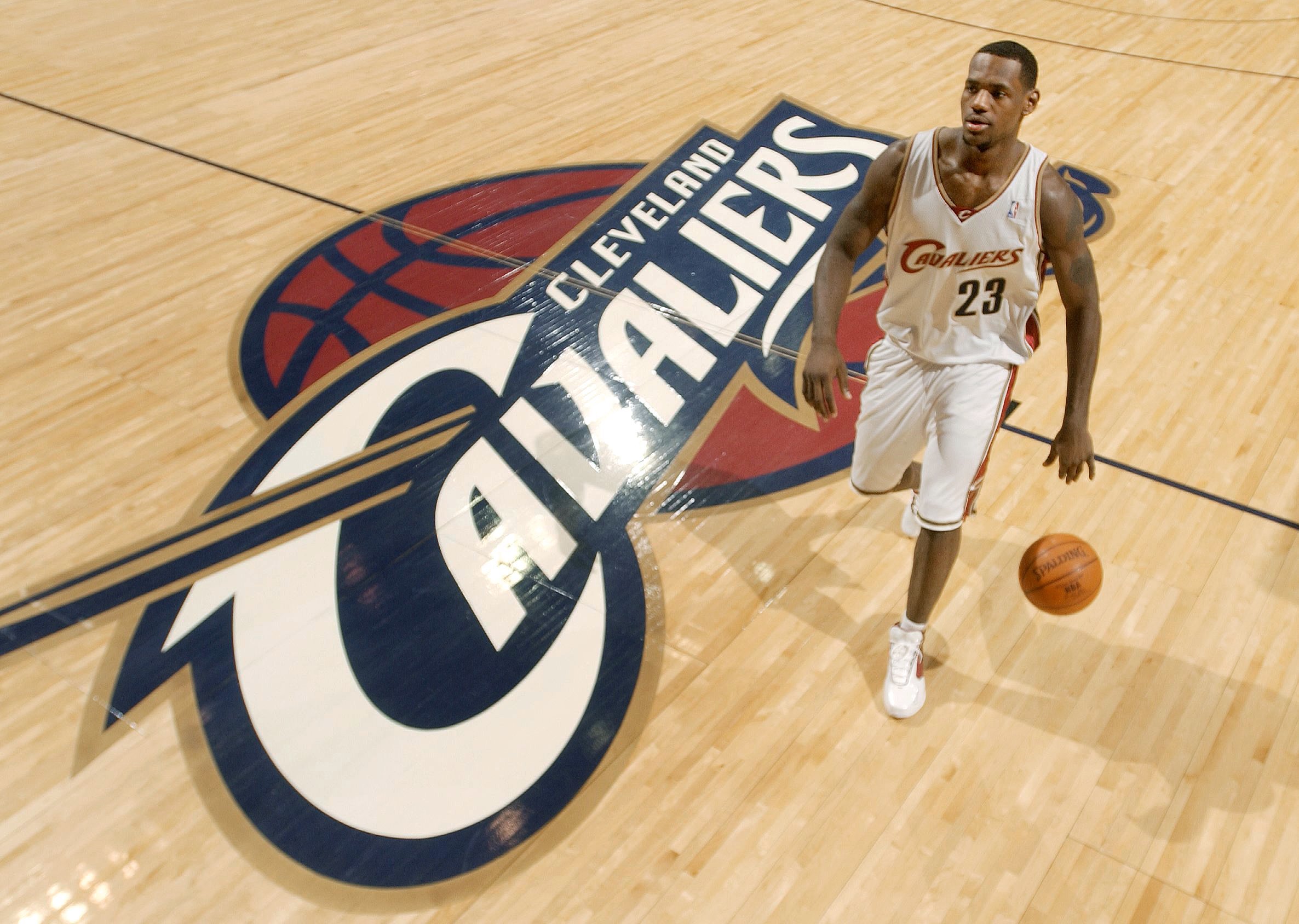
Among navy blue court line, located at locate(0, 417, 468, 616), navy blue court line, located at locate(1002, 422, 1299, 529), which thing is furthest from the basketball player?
navy blue court line, located at locate(0, 417, 468, 616)

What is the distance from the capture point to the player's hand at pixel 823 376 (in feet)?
8.64

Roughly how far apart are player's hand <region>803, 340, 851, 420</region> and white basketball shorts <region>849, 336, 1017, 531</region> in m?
0.24

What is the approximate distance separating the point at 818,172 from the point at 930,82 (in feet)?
5.80

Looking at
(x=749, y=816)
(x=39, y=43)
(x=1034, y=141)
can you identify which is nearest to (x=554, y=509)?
(x=749, y=816)

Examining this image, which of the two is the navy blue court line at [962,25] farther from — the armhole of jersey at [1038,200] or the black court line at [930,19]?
the armhole of jersey at [1038,200]

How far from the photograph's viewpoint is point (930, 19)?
8.19 m

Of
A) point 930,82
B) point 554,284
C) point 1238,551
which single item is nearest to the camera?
point 1238,551

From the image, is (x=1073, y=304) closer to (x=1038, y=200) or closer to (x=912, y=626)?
(x=1038, y=200)

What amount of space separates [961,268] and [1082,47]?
6092 mm

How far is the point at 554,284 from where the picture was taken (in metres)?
4.78

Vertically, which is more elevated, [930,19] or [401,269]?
[401,269]

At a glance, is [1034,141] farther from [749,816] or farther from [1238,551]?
[749,816]

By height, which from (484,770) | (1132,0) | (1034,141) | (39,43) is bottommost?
(1132,0)

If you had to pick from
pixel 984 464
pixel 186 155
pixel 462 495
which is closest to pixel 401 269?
pixel 462 495
